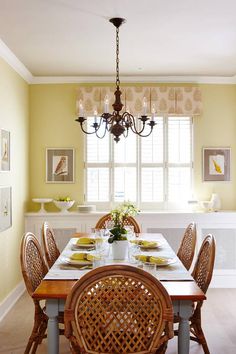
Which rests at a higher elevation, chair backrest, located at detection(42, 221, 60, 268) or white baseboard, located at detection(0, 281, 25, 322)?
chair backrest, located at detection(42, 221, 60, 268)

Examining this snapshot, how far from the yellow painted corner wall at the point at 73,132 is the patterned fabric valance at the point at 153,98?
17cm

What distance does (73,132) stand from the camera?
19.1ft

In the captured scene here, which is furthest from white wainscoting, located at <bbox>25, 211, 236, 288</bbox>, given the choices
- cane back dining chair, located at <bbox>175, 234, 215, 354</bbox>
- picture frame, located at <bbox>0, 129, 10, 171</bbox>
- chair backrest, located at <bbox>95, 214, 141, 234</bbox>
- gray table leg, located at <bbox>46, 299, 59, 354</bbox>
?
gray table leg, located at <bbox>46, 299, 59, 354</bbox>

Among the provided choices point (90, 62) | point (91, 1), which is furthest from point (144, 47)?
point (91, 1)

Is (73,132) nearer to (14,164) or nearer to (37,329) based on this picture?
(14,164)

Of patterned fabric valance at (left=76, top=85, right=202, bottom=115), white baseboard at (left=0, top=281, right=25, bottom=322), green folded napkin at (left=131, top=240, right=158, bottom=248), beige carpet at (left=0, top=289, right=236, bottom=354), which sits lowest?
beige carpet at (left=0, top=289, right=236, bottom=354)

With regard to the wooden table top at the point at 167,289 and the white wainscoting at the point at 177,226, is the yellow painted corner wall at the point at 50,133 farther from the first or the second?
the wooden table top at the point at 167,289

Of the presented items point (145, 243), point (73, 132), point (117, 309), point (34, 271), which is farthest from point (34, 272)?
point (73, 132)

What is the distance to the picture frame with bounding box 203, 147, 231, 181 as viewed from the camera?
5824mm

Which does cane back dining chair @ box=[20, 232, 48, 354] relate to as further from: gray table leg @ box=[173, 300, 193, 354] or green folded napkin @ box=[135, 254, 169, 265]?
gray table leg @ box=[173, 300, 193, 354]

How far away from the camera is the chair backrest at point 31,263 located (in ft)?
9.61

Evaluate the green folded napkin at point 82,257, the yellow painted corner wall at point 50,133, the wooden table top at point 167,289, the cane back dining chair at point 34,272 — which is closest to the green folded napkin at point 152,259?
the green folded napkin at point 82,257

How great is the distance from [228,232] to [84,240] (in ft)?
7.95

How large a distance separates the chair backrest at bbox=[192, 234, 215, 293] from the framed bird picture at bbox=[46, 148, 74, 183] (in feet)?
9.68
